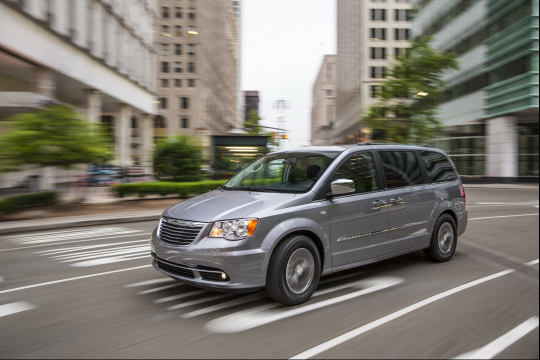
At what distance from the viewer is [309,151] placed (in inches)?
228

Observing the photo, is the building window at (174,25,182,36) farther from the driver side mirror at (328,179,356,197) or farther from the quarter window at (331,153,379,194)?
the driver side mirror at (328,179,356,197)

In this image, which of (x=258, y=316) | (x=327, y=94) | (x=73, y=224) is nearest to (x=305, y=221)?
(x=258, y=316)

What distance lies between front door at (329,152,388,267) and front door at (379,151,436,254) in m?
0.20

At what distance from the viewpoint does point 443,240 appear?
6750 mm

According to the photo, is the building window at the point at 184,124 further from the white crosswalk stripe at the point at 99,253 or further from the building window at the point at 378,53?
the white crosswalk stripe at the point at 99,253

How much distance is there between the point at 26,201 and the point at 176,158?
650cm

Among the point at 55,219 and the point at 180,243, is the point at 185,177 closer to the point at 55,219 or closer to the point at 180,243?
the point at 55,219

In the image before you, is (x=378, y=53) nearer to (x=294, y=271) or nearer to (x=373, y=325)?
(x=294, y=271)

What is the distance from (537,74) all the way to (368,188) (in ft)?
98.6

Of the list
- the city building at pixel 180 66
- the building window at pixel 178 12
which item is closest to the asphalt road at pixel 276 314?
the city building at pixel 180 66

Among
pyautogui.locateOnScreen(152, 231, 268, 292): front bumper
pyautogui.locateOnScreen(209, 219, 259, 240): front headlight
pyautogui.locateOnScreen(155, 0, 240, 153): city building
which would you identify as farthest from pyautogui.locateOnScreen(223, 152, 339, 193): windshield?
pyautogui.locateOnScreen(155, 0, 240, 153): city building

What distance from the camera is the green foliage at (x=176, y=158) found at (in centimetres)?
1836

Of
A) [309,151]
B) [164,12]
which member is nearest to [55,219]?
[309,151]

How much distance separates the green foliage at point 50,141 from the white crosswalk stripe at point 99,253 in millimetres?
5367
